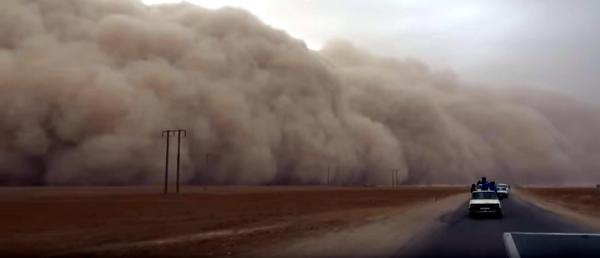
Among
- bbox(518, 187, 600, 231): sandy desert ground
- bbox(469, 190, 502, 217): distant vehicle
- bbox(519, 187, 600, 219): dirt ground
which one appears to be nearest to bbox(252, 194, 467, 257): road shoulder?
bbox(469, 190, 502, 217): distant vehicle

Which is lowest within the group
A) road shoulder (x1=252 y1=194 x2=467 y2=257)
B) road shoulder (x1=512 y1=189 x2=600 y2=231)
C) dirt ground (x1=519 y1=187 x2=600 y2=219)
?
dirt ground (x1=519 y1=187 x2=600 y2=219)

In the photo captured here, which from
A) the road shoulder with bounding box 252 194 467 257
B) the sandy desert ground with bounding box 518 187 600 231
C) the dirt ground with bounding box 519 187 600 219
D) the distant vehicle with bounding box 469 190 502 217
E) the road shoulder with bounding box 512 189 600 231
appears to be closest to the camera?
the road shoulder with bounding box 252 194 467 257

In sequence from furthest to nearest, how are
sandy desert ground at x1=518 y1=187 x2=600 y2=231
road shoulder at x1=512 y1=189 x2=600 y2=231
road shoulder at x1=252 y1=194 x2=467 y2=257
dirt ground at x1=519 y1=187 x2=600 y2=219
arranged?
dirt ground at x1=519 y1=187 x2=600 y2=219
sandy desert ground at x1=518 y1=187 x2=600 y2=231
road shoulder at x1=512 y1=189 x2=600 y2=231
road shoulder at x1=252 y1=194 x2=467 y2=257

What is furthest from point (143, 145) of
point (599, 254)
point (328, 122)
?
point (599, 254)

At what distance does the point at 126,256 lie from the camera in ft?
35.7

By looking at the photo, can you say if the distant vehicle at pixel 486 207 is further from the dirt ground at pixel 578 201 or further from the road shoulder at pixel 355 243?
the road shoulder at pixel 355 243

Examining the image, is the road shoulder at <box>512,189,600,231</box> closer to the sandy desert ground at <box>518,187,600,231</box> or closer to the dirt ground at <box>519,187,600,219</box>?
the sandy desert ground at <box>518,187,600,231</box>

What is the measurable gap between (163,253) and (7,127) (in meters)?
63.8

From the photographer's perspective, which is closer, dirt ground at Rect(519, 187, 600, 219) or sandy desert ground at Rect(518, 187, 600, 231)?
sandy desert ground at Rect(518, 187, 600, 231)

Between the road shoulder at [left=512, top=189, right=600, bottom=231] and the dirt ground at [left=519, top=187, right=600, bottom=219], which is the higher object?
the road shoulder at [left=512, top=189, right=600, bottom=231]

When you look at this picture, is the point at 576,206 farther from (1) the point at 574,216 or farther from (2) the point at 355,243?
(2) the point at 355,243

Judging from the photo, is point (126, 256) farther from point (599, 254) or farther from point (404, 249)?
point (599, 254)

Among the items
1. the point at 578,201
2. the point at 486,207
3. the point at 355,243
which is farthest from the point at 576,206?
the point at 355,243

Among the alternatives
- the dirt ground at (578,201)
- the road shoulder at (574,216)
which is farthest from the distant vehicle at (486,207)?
the dirt ground at (578,201)
